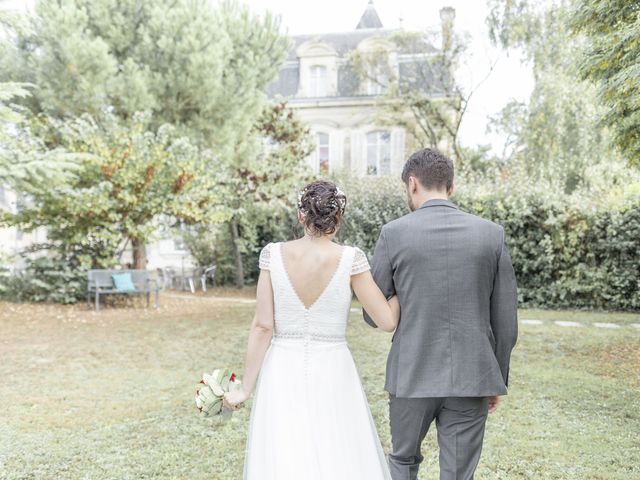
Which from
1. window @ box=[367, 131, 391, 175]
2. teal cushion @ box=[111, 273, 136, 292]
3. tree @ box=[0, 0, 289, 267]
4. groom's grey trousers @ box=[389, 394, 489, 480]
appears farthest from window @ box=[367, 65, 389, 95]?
groom's grey trousers @ box=[389, 394, 489, 480]

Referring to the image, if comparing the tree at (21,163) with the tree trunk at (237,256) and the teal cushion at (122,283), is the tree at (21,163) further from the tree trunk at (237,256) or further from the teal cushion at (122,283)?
the tree trunk at (237,256)

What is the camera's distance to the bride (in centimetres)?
284

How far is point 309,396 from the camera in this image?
2.90m

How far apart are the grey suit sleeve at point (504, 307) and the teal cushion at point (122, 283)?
1167cm

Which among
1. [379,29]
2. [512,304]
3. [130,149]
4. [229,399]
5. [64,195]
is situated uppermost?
[379,29]

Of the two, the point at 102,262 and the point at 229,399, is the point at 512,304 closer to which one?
the point at 229,399

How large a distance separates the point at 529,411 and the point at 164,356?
5.04 metres

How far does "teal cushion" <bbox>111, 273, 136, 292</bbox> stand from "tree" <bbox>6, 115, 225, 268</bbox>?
0.81 meters

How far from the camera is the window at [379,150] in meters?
24.5

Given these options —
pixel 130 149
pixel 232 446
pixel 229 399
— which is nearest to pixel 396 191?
pixel 130 149

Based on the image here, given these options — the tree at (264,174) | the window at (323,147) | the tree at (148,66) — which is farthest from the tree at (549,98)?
A: the window at (323,147)

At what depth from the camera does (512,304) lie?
9.16 ft

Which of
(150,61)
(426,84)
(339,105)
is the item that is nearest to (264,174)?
(150,61)

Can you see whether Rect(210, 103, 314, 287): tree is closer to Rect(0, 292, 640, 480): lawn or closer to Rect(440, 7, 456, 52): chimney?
Rect(440, 7, 456, 52): chimney
